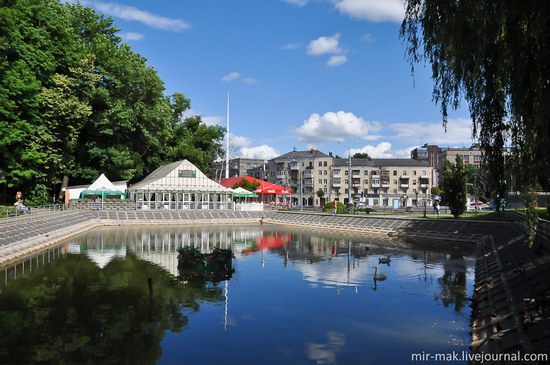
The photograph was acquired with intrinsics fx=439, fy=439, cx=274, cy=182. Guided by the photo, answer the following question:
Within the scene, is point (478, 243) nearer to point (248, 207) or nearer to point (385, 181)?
point (248, 207)

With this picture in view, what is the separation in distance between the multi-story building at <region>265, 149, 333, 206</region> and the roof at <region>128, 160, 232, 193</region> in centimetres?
4297

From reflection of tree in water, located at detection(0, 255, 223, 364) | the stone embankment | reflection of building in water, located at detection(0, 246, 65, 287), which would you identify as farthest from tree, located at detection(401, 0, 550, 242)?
reflection of building in water, located at detection(0, 246, 65, 287)

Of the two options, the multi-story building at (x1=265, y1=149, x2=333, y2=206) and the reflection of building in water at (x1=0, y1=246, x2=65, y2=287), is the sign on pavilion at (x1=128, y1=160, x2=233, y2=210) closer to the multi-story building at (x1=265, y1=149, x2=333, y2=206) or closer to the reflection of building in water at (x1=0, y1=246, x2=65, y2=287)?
the reflection of building in water at (x1=0, y1=246, x2=65, y2=287)

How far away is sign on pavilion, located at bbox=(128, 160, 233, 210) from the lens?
58.4 metres

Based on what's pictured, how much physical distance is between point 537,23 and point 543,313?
7.18 m

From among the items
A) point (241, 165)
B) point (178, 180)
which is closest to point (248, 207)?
point (178, 180)

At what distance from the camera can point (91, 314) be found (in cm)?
1502

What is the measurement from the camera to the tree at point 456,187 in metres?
45.6

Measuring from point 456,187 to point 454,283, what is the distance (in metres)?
27.4

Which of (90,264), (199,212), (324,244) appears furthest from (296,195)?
(90,264)

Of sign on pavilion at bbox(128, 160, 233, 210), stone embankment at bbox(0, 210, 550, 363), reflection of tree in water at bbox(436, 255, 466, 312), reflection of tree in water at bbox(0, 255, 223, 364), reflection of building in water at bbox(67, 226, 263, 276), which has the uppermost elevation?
sign on pavilion at bbox(128, 160, 233, 210)

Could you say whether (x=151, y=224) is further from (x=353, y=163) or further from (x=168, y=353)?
(x=353, y=163)

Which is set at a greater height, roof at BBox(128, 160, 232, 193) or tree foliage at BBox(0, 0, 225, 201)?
tree foliage at BBox(0, 0, 225, 201)

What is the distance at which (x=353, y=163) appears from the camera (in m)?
108
